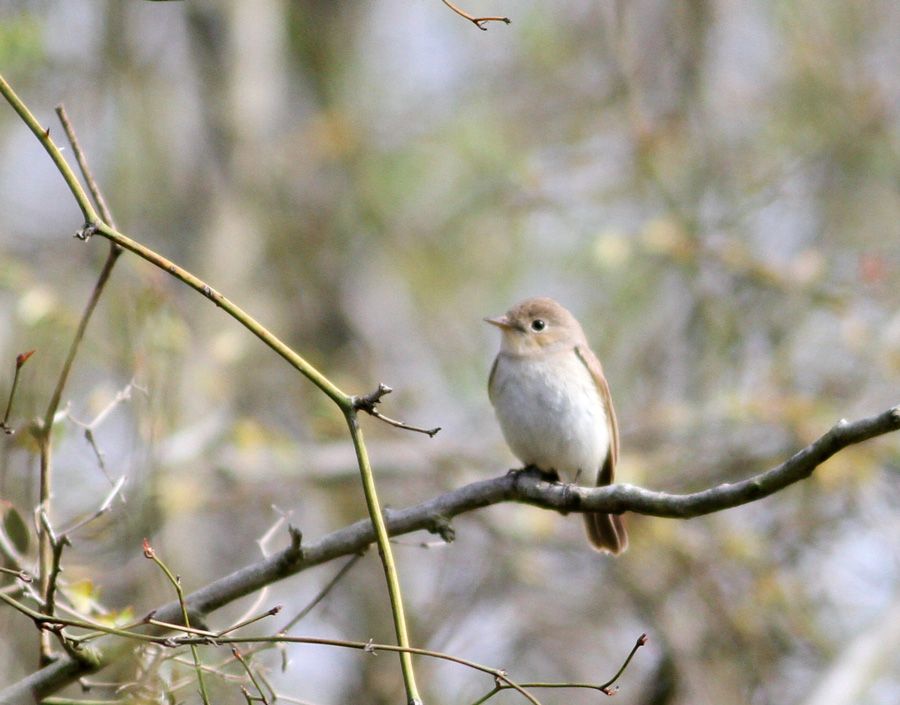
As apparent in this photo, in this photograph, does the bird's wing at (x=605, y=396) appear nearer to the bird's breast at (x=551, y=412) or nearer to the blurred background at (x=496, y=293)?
the bird's breast at (x=551, y=412)

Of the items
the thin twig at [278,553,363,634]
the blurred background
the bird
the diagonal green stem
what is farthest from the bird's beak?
the diagonal green stem

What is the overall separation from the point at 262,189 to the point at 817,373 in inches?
214

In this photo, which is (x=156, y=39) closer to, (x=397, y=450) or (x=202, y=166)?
(x=202, y=166)

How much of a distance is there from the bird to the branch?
2.13 metres

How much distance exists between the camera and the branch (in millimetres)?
2533

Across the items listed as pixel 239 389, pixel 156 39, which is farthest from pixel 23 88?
pixel 239 389

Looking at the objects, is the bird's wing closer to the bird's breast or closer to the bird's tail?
the bird's breast

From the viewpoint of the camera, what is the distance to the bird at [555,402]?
5.64m

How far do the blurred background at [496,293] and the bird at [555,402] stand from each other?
1649mm

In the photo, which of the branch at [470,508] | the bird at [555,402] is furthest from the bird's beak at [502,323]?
the branch at [470,508]

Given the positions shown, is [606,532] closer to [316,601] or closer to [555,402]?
[555,402]

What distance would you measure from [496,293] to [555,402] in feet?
21.0

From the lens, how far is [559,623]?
8547mm

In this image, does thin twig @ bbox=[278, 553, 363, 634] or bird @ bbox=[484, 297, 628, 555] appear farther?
bird @ bbox=[484, 297, 628, 555]
